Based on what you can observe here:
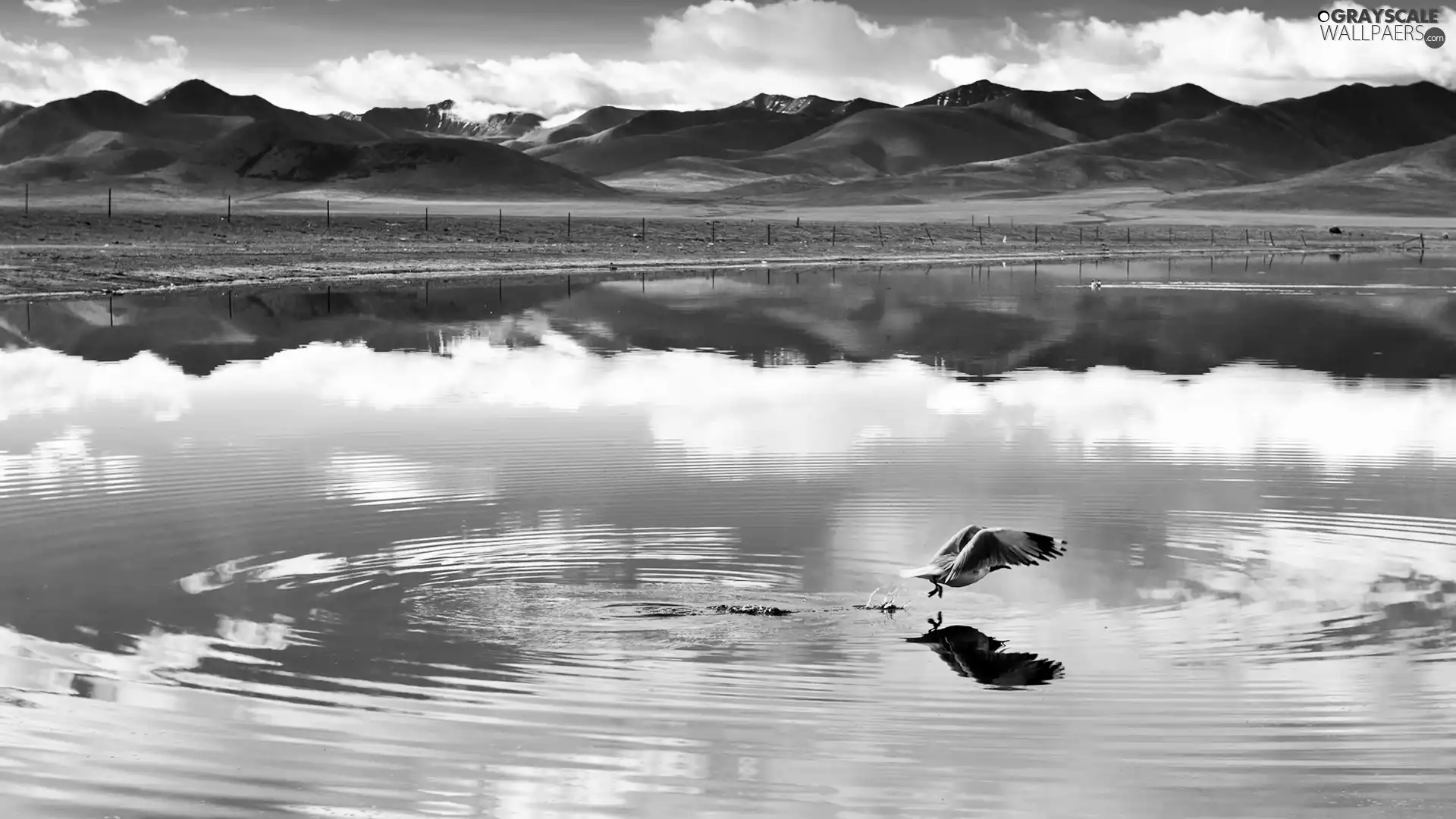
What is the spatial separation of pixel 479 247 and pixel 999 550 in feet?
247

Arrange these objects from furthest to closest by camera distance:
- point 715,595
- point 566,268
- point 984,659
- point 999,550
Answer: point 566,268, point 715,595, point 999,550, point 984,659

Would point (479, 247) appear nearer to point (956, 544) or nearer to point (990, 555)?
point (956, 544)

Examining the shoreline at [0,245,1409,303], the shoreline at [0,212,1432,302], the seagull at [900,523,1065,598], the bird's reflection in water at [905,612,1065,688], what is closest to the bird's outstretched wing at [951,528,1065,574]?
the seagull at [900,523,1065,598]

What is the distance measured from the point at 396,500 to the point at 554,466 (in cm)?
275

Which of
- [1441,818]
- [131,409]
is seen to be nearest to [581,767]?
[1441,818]

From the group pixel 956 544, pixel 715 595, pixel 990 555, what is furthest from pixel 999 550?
pixel 715 595

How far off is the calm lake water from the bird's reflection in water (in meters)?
0.06

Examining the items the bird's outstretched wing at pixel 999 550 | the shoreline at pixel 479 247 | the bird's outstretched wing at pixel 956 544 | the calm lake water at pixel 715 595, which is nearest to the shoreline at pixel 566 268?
the shoreline at pixel 479 247

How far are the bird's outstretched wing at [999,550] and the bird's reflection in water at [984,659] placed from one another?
0.56m

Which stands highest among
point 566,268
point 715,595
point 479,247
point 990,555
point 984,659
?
point 479,247

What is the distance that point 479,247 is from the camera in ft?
287

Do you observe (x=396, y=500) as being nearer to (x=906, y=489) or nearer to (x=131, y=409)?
(x=906, y=489)

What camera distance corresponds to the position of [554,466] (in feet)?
71.8

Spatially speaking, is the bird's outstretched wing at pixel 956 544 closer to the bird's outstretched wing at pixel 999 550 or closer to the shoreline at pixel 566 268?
the bird's outstretched wing at pixel 999 550
